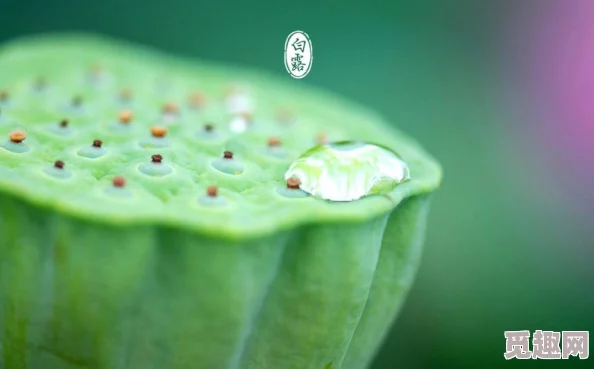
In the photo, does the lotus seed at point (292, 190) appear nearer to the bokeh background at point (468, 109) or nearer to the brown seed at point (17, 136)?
the brown seed at point (17, 136)

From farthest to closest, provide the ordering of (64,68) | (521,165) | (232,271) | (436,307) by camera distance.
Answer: (521,165)
(436,307)
(64,68)
(232,271)

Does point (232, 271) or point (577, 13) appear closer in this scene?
point (232, 271)

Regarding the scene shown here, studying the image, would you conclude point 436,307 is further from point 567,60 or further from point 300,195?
point 300,195

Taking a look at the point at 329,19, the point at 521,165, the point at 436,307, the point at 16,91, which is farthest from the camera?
the point at 329,19

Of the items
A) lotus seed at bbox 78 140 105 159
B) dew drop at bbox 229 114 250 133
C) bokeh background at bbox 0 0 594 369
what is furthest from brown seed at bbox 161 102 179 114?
bokeh background at bbox 0 0 594 369

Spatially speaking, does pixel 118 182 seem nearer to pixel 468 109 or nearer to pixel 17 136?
pixel 17 136

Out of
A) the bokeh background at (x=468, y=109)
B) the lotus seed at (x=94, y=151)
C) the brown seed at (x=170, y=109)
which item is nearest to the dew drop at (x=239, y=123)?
the brown seed at (x=170, y=109)

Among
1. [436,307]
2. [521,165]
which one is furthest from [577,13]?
[436,307]
